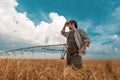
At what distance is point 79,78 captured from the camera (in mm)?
3705

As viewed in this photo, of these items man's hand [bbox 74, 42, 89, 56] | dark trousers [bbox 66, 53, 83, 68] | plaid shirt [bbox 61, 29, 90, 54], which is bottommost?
dark trousers [bbox 66, 53, 83, 68]

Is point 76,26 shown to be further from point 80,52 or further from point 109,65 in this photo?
point 109,65

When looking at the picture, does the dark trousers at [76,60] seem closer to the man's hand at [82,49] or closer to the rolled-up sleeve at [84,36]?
the man's hand at [82,49]

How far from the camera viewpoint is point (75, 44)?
805 cm

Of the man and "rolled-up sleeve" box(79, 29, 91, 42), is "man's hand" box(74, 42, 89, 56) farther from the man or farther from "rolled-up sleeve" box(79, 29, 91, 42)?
→ "rolled-up sleeve" box(79, 29, 91, 42)

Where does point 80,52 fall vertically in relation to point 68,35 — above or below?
below

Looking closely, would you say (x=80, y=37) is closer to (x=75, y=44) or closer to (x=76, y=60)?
(x=75, y=44)

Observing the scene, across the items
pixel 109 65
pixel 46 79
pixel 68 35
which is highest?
pixel 68 35

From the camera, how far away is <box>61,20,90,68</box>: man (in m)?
7.85

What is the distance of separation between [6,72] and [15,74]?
17 cm

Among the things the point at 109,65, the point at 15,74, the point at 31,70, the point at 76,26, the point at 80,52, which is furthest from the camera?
the point at 76,26

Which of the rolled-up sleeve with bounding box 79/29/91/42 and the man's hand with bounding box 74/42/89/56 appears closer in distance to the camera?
the man's hand with bounding box 74/42/89/56

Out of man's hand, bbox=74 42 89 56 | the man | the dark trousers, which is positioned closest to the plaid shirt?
the man

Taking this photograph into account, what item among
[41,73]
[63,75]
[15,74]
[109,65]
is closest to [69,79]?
[63,75]
